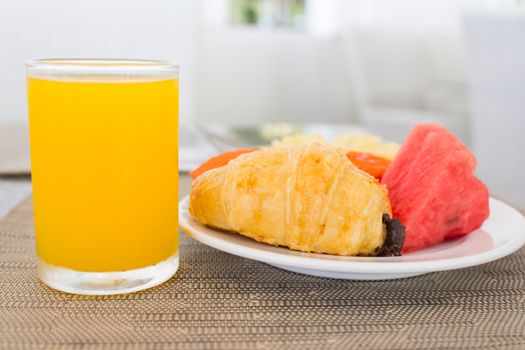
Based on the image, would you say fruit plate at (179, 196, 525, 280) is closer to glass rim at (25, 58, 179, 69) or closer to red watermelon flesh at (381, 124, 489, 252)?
red watermelon flesh at (381, 124, 489, 252)

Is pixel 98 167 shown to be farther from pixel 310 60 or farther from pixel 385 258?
pixel 310 60

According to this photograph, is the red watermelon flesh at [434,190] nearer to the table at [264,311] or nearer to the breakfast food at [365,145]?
the table at [264,311]

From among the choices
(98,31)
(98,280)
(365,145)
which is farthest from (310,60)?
(98,280)

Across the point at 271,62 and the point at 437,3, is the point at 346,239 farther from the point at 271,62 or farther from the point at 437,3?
the point at 437,3

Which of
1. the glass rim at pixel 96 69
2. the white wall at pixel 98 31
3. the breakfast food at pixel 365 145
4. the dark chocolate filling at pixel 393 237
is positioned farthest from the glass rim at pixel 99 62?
the white wall at pixel 98 31

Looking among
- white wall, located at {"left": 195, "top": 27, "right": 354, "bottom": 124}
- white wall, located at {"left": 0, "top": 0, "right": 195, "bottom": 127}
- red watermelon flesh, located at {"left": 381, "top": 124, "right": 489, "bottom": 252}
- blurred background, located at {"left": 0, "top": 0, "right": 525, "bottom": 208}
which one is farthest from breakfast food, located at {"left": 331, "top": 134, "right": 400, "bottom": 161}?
white wall, located at {"left": 195, "top": 27, "right": 354, "bottom": 124}

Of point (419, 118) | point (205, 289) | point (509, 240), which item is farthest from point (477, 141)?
point (205, 289)
